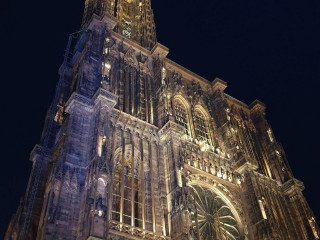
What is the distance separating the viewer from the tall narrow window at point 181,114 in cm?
3625

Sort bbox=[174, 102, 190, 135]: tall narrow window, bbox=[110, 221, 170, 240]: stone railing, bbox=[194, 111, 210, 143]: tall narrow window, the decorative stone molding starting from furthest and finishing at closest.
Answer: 1. the decorative stone molding
2. bbox=[194, 111, 210, 143]: tall narrow window
3. bbox=[174, 102, 190, 135]: tall narrow window
4. bbox=[110, 221, 170, 240]: stone railing

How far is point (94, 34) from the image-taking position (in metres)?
35.2

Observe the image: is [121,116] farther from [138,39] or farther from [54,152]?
[138,39]

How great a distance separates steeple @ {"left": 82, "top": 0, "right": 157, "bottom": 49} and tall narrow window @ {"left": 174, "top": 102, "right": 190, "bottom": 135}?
329 inches

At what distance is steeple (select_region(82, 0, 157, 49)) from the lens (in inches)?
1618

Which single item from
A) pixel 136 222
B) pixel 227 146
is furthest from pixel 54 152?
pixel 227 146

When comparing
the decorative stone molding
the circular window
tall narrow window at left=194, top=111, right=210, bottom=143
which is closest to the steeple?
the decorative stone molding

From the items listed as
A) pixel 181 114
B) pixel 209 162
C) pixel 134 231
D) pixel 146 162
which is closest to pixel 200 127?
pixel 181 114

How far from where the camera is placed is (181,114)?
3728 cm

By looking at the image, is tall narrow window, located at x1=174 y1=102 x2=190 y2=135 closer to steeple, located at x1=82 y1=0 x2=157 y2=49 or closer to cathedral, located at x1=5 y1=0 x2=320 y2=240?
cathedral, located at x1=5 y1=0 x2=320 y2=240

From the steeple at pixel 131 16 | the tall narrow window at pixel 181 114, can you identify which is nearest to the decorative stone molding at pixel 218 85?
the tall narrow window at pixel 181 114

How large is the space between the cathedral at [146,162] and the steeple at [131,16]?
0.26 m

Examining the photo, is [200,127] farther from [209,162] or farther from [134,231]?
[134,231]

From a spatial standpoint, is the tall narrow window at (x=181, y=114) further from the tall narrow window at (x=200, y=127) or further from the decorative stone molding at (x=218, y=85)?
the decorative stone molding at (x=218, y=85)
